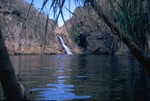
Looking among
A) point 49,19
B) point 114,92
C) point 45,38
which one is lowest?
point 114,92

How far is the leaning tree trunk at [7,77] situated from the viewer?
429cm

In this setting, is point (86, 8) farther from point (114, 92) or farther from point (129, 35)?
point (114, 92)

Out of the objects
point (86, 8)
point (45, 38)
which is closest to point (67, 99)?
point (86, 8)

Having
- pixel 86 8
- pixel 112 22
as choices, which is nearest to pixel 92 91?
pixel 112 22

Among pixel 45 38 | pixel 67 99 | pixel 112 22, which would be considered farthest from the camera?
pixel 67 99

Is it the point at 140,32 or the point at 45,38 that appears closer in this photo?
the point at 45,38

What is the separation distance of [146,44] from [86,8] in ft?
11.6

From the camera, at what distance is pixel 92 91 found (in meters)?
14.3

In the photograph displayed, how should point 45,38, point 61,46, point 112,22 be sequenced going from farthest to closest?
point 61,46
point 112,22
point 45,38

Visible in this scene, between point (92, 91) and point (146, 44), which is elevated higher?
point (146, 44)

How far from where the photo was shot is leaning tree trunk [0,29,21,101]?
169 inches

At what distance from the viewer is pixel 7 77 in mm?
4430

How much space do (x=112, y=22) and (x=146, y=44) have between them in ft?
4.95

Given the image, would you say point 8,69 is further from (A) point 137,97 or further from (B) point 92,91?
(B) point 92,91
